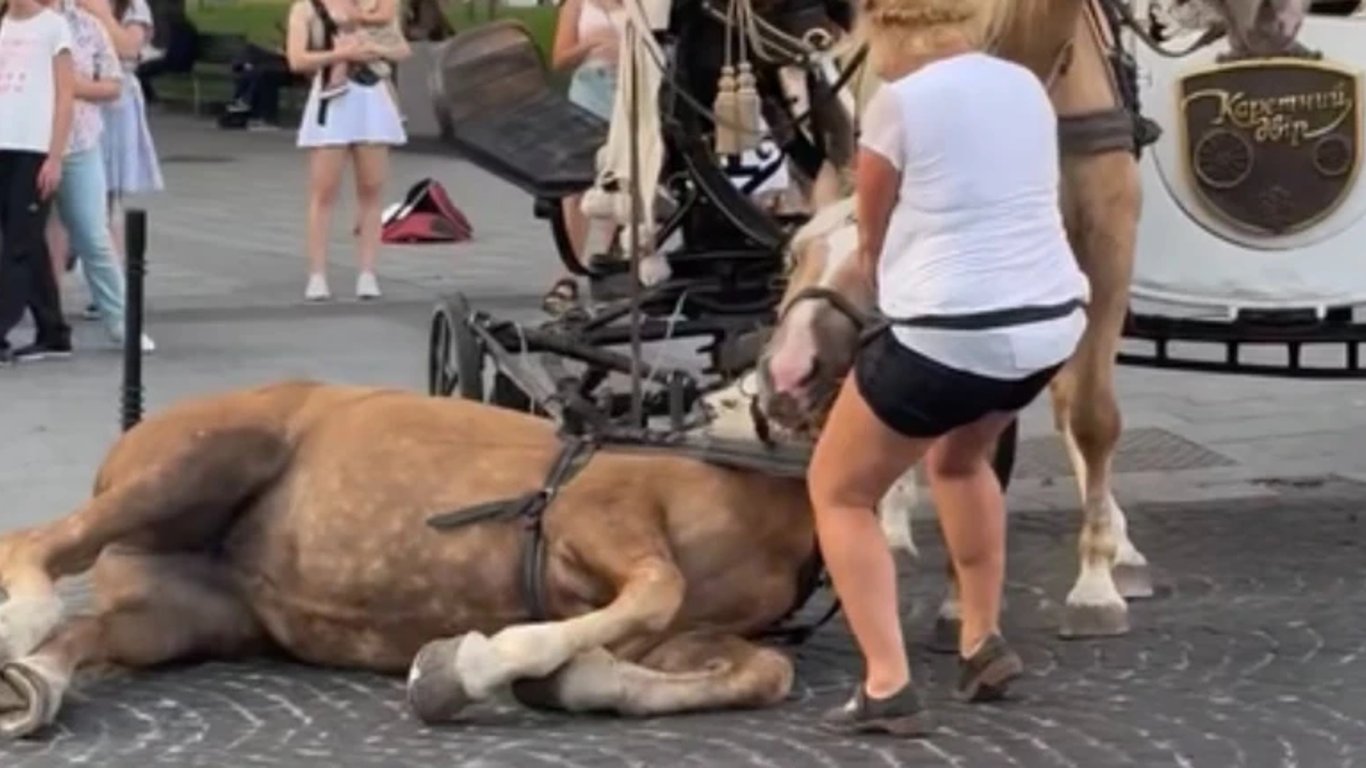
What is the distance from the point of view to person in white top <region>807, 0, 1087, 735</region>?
18.5 feet

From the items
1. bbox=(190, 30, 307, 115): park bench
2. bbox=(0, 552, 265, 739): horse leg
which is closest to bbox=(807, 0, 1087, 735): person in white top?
bbox=(0, 552, 265, 739): horse leg

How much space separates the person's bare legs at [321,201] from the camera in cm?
1404

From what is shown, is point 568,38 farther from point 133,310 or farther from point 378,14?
point 133,310

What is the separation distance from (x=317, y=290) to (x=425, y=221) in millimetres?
3049

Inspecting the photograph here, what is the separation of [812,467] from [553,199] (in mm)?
3397

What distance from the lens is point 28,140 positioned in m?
11.9

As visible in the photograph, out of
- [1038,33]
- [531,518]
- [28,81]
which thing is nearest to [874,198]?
[531,518]

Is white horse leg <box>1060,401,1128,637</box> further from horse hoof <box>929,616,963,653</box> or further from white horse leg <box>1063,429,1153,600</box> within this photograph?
horse hoof <box>929,616,963,653</box>

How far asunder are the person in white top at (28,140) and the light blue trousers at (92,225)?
295 mm

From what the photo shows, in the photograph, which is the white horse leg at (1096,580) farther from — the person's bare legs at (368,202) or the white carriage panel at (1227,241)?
the person's bare legs at (368,202)

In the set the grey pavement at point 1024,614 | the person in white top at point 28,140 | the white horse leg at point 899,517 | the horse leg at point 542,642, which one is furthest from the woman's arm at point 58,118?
the horse leg at point 542,642

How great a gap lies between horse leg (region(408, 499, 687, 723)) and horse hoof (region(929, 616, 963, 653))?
3.26 ft

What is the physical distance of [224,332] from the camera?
13.0 m

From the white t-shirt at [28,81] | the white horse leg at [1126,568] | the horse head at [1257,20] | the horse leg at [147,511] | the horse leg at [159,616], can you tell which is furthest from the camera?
the white t-shirt at [28,81]
